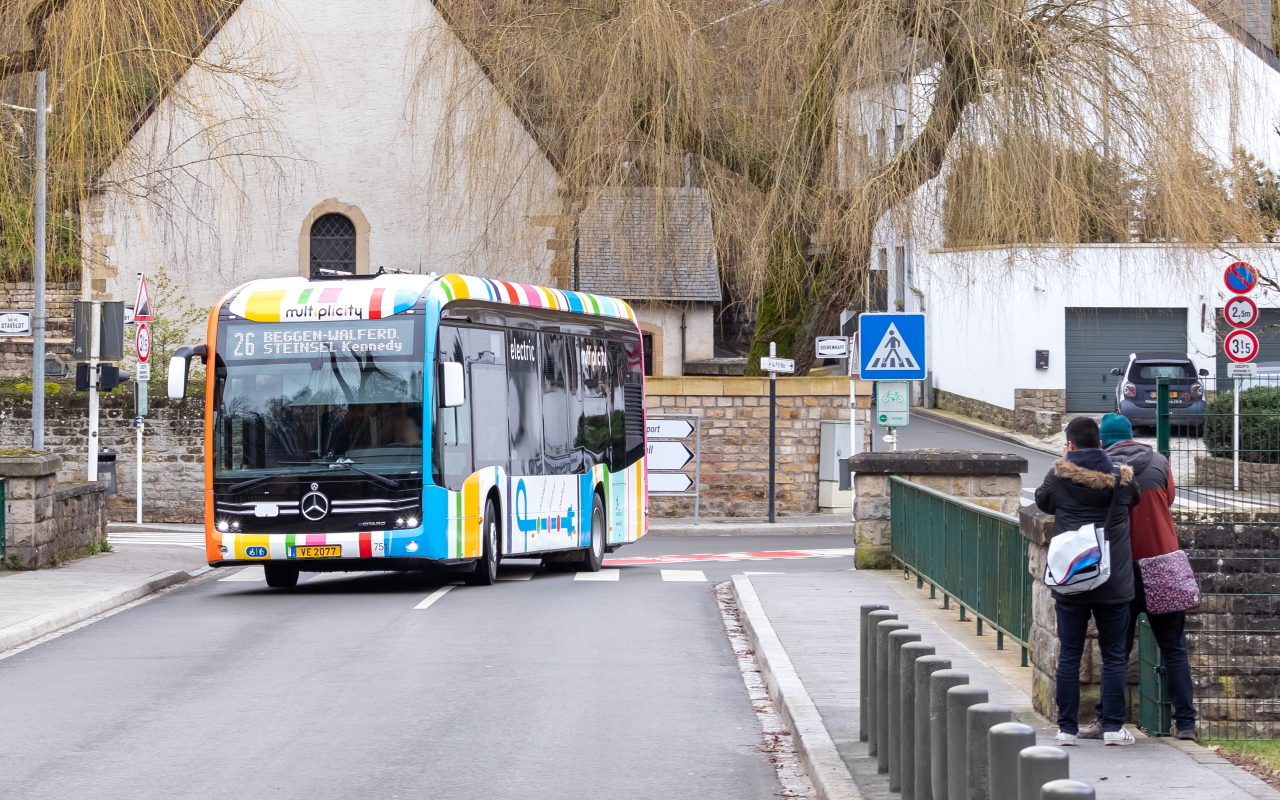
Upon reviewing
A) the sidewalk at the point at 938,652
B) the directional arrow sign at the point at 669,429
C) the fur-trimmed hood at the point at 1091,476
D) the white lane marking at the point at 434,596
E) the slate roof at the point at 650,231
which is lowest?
the white lane marking at the point at 434,596

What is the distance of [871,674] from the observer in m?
7.69

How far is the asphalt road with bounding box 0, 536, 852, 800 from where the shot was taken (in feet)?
25.3

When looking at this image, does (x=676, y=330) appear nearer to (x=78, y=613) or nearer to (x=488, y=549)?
(x=488, y=549)

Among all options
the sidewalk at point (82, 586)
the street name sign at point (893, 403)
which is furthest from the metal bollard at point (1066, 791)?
the street name sign at point (893, 403)

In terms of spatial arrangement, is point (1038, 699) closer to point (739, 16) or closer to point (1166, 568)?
point (1166, 568)

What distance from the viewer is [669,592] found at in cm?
1719

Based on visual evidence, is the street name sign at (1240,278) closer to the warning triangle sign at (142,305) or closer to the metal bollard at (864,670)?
the warning triangle sign at (142,305)

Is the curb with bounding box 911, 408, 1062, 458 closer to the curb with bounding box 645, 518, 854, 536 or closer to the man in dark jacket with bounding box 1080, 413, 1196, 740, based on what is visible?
the curb with bounding box 645, 518, 854, 536

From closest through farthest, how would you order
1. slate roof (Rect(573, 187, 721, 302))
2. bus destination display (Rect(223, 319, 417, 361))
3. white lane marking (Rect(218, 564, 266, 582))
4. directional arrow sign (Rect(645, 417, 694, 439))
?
bus destination display (Rect(223, 319, 417, 361)) < white lane marking (Rect(218, 564, 266, 582)) < slate roof (Rect(573, 187, 721, 302)) < directional arrow sign (Rect(645, 417, 694, 439))

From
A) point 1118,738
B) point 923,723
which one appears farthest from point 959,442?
point 923,723

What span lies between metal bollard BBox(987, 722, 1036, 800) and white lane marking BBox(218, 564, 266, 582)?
1498 cm

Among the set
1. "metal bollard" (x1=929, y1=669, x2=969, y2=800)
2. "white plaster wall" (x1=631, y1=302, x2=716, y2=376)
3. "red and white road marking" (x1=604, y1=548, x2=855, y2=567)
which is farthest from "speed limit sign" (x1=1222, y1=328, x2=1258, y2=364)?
"metal bollard" (x1=929, y1=669, x2=969, y2=800)

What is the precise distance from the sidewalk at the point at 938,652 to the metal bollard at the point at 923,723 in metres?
0.58

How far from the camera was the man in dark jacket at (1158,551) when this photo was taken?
310 inches
